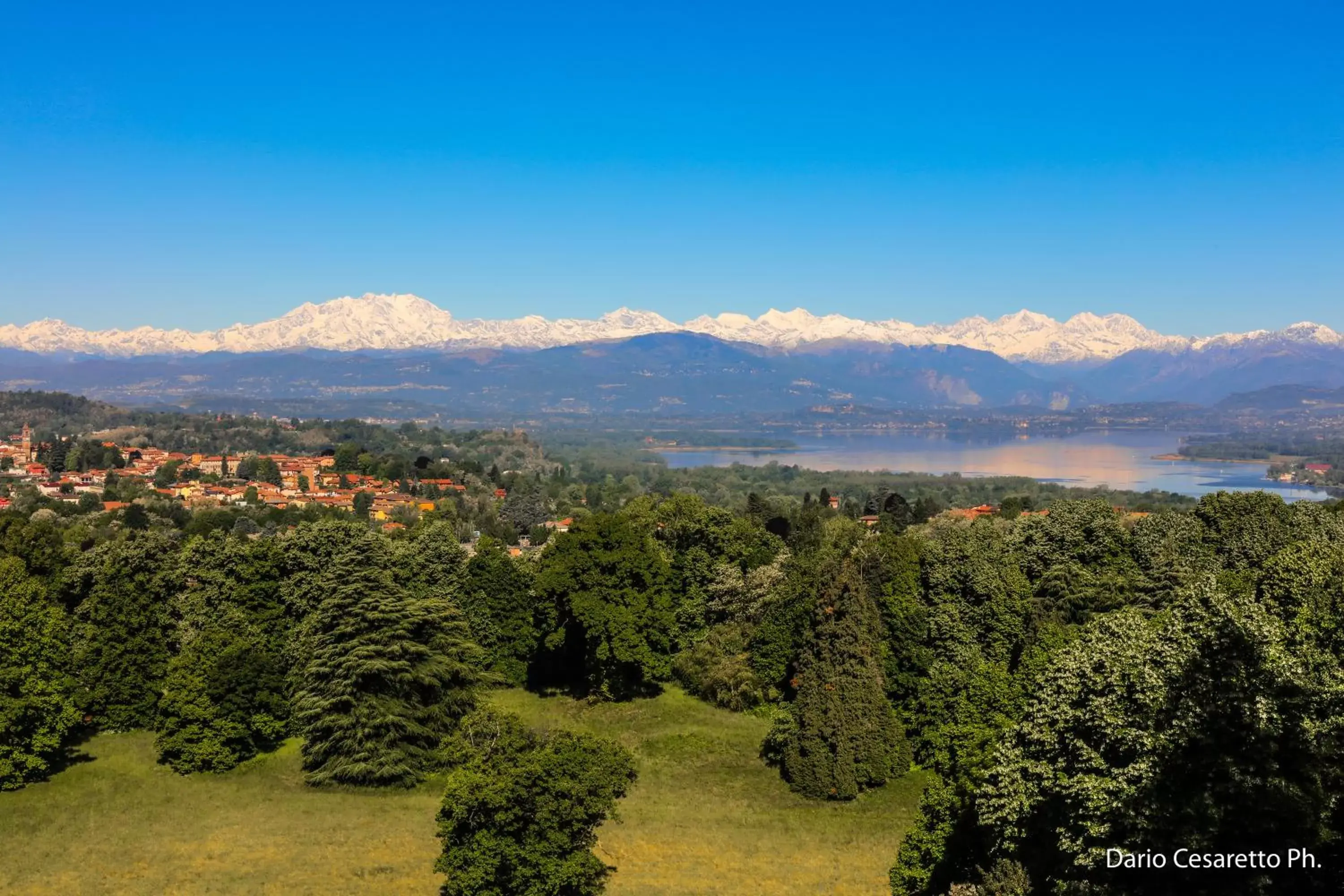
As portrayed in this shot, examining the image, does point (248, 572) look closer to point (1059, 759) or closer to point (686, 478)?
point (1059, 759)

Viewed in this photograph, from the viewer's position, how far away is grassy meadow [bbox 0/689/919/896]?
21.5 metres

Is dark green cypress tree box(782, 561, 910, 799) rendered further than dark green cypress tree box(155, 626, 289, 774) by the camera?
No

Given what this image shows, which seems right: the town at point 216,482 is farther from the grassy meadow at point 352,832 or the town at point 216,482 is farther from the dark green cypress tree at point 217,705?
the grassy meadow at point 352,832

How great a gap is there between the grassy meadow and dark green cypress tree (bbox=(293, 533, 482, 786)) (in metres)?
0.91

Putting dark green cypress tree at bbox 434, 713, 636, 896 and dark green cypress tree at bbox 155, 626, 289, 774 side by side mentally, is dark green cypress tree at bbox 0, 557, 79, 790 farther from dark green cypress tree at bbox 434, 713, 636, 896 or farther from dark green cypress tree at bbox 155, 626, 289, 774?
dark green cypress tree at bbox 434, 713, 636, 896

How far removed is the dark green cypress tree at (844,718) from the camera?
27203 millimetres

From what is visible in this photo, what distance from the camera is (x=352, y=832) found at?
24.4m

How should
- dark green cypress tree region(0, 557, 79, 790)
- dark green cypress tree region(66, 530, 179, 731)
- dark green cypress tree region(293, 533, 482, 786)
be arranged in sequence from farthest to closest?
1. dark green cypress tree region(66, 530, 179, 731)
2. dark green cypress tree region(293, 533, 482, 786)
3. dark green cypress tree region(0, 557, 79, 790)

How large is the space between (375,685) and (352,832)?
5.47 metres

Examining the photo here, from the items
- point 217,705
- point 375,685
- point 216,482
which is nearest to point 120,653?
point 217,705

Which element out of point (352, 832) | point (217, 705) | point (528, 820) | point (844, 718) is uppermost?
point (528, 820)

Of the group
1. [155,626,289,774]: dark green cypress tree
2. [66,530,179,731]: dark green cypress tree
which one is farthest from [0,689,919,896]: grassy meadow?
[66,530,179,731]: dark green cypress tree

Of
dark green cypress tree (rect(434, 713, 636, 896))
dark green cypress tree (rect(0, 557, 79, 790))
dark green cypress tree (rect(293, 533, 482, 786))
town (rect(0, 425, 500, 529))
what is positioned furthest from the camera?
town (rect(0, 425, 500, 529))

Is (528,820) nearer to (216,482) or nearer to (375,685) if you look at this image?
(375,685)
